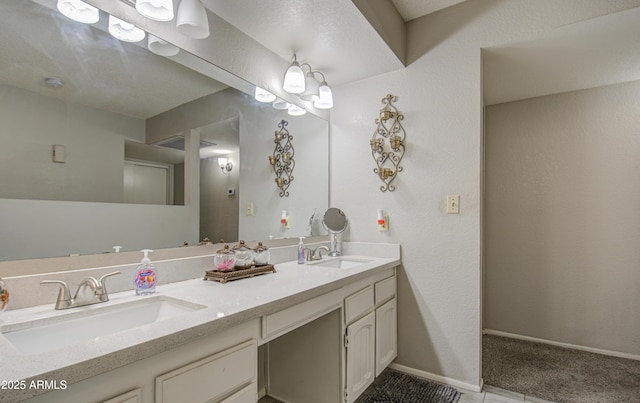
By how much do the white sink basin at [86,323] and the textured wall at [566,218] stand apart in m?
2.72

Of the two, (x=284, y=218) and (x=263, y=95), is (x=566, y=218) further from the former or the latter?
(x=263, y=95)

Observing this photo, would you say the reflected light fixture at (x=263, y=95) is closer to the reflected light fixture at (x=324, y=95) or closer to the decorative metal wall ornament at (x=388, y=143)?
the reflected light fixture at (x=324, y=95)

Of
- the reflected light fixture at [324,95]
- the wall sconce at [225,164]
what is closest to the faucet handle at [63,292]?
the wall sconce at [225,164]

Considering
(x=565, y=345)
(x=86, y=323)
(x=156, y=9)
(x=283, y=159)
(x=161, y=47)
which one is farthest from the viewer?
(x=565, y=345)

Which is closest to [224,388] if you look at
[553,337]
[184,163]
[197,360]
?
[197,360]

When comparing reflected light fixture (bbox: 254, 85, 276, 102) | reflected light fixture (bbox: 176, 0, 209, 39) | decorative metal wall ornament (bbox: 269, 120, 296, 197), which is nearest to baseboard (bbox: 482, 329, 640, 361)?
decorative metal wall ornament (bbox: 269, 120, 296, 197)

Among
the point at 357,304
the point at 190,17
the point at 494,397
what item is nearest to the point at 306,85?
the point at 190,17

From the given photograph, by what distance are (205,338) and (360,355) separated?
1038 millimetres

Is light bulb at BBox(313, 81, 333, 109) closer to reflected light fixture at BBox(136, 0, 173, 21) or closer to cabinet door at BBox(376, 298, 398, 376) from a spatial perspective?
reflected light fixture at BBox(136, 0, 173, 21)

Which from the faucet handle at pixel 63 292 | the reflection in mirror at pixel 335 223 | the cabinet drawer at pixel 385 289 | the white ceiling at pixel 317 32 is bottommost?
the cabinet drawer at pixel 385 289

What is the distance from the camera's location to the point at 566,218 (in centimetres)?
253

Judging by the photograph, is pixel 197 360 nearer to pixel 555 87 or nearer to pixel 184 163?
pixel 184 163

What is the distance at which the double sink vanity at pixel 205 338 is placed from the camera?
0.67 meters

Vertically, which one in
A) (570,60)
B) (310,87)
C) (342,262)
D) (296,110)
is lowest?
(342,262)
